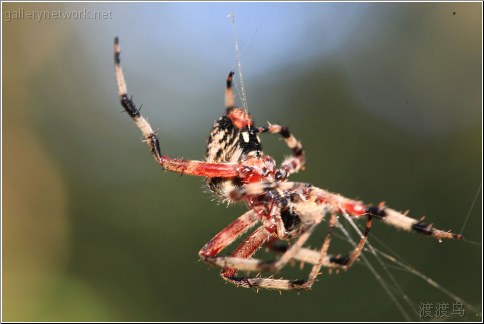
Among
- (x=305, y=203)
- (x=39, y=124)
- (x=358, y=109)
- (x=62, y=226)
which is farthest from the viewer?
(x=39, y=124)

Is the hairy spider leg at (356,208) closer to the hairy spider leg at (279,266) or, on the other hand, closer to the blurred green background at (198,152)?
the hairy spider leg at (279,266)

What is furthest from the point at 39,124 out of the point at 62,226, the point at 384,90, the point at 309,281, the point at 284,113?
the point at 309,281

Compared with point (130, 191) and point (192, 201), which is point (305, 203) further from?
point (130, 191)

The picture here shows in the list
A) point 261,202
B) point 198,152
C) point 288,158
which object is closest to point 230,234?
point 261,202

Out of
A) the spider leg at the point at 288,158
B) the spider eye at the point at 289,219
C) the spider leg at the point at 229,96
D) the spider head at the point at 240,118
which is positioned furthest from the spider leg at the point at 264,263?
the spider leg at the point at 229,96

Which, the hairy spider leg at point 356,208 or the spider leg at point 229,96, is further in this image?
the spider leg at point 229,96

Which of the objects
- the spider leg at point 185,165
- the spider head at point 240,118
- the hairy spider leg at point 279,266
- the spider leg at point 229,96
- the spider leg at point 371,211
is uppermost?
the spider leg at point 229,96

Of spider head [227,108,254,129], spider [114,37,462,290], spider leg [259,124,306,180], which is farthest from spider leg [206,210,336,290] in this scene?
spider head [227,108,254,129]
